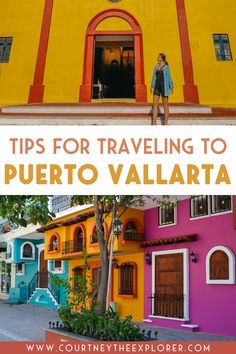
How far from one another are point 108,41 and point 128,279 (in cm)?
986

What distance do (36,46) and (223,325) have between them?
28.0ft

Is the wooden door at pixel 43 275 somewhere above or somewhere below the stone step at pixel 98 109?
below

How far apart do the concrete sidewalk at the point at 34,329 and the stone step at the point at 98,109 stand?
21.0ft

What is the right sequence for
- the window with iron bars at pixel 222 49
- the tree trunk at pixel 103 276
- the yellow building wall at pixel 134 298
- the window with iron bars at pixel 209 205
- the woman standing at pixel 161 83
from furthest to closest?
the yellow building wall at pixel 134 298 → the window with iron bars at pixel 209 205 → the tree trunk at pixel 103 276 → the window with iron bars at pixel 222 49 → the woman standing at pixel 161 83

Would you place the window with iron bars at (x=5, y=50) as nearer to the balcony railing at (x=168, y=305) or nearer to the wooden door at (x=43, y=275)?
the balcony railing at (x=168, y=305)

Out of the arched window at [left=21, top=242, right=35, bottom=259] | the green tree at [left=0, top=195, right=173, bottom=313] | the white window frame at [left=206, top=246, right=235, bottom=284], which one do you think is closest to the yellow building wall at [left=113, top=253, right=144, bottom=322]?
the white window frame at [left=206, top=246, right=235, bottom=284]

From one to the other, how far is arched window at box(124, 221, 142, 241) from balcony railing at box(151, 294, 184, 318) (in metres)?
1.91

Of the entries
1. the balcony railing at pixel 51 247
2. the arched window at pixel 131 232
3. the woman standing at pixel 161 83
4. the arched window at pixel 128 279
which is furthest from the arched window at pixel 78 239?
the woman standing at pixel 161 83

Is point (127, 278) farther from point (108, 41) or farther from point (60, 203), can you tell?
point (108, 41)

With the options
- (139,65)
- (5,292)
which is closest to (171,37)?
(139,65)

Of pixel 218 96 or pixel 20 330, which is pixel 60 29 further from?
pixel 20 330

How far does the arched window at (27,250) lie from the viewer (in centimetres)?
2719

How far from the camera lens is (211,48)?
8.45m

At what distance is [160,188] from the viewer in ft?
19.8
